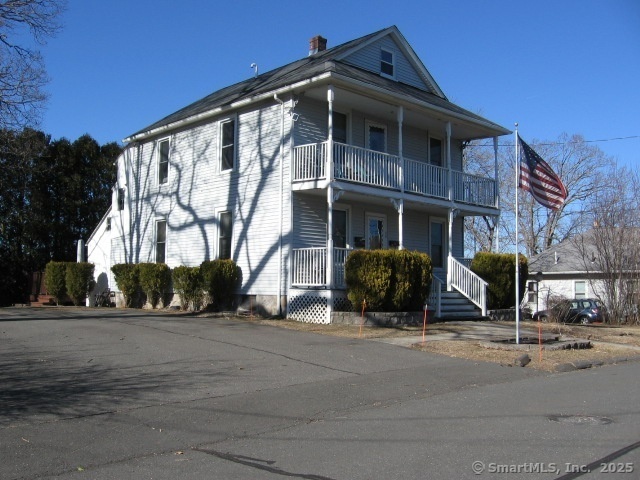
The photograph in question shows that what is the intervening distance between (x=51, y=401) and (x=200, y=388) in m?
1.93

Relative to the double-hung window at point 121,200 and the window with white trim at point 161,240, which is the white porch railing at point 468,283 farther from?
the double-hung window at point 121,200

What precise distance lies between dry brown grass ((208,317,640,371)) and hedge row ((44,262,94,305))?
31.6 feet

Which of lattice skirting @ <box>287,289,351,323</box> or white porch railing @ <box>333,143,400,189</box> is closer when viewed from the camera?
lattice skirting @ <box>287,289,351,323</box>

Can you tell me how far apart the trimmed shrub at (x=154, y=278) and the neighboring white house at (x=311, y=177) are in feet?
2.93

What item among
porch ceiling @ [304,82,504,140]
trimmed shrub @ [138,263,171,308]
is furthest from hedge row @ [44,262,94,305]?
porch ceiling @ [304,82,504,140]

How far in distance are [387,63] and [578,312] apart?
14.4m

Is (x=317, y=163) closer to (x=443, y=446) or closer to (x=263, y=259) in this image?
(x=263, y=259)

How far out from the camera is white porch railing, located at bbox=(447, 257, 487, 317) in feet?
67.0

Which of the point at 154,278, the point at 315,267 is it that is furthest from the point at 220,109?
the point at 315,267

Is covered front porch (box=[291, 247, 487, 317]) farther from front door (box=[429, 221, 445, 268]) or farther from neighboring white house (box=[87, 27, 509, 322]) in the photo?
front door (box=[429, 221, 445, 268])

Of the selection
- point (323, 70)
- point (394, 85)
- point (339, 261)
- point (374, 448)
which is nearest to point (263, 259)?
point (339, 261)

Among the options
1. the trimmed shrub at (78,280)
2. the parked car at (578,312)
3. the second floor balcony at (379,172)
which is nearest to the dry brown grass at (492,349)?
the parked car at (578,312)

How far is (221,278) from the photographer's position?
1988 centimetres

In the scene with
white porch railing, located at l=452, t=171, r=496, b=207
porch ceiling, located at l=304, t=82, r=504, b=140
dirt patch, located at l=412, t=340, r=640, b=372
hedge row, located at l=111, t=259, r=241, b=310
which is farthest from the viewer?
white porch railing, located at l=452, t=171, r=496, b=207
